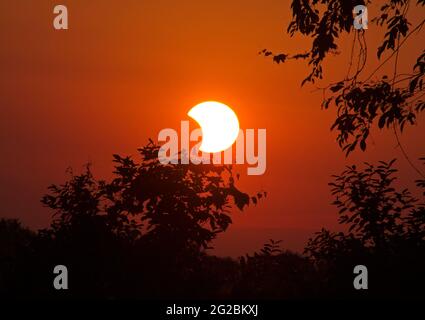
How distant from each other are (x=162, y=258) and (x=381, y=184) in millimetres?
4317

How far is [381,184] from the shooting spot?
1387 centimetres

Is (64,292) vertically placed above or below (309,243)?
below

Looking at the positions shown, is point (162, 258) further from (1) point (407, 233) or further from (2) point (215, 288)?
(1) point (407, 233)

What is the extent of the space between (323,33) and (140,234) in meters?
5.31
